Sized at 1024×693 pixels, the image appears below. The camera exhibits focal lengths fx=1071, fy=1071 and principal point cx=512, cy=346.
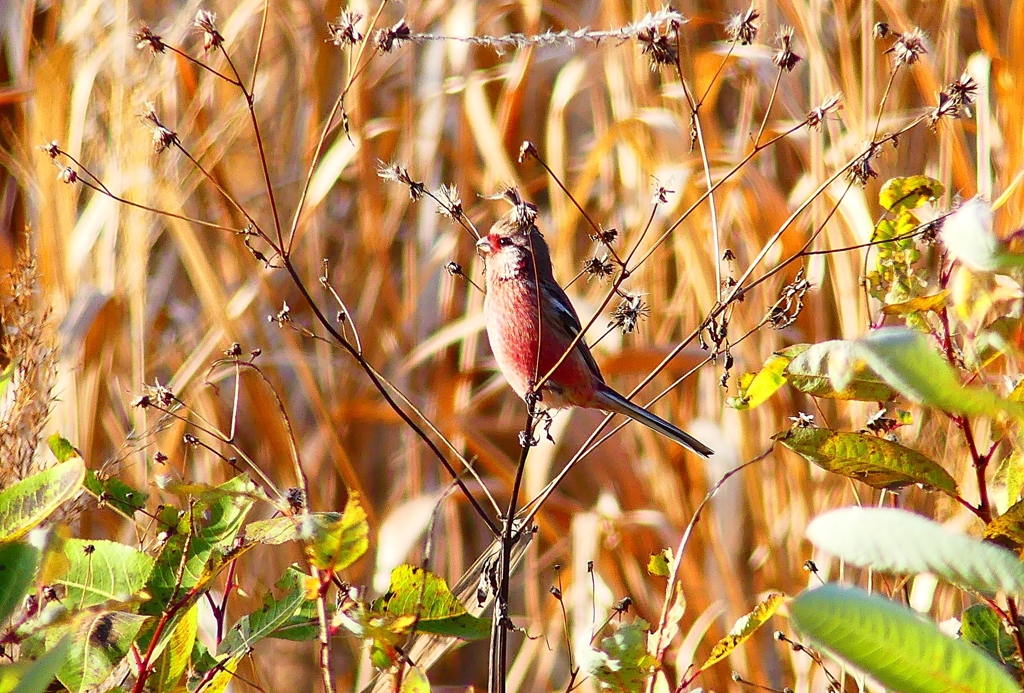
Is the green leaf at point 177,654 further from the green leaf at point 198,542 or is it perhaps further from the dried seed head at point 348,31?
the dried seed head at point 348,31

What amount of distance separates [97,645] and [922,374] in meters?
0.71

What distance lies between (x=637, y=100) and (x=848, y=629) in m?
2.61

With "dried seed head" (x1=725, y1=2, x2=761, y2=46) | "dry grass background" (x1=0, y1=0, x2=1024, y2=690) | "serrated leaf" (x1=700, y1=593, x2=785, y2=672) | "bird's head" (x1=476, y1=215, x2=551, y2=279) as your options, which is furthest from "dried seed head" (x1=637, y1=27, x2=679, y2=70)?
"dry grass background" (x1=0, y1=0, x2=1024, y2=690)

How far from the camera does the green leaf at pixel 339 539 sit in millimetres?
827

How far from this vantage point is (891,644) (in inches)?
23.1

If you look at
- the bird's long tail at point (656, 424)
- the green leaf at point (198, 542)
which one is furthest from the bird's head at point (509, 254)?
the green leaf at point (198, 542)

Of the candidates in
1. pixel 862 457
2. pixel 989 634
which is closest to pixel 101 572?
pixel 862 457

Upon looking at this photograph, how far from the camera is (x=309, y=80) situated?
3.34 m

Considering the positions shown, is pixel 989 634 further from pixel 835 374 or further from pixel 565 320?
pixel 565 320

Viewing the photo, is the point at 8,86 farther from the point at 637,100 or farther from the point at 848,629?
the point at 848,629

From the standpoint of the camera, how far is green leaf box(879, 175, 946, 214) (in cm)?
117

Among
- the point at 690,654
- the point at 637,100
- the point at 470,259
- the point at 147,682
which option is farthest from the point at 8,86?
the point at 147,682

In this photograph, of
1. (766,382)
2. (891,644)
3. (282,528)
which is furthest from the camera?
(766,382)

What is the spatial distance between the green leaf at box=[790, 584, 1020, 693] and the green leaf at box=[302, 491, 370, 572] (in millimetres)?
373
